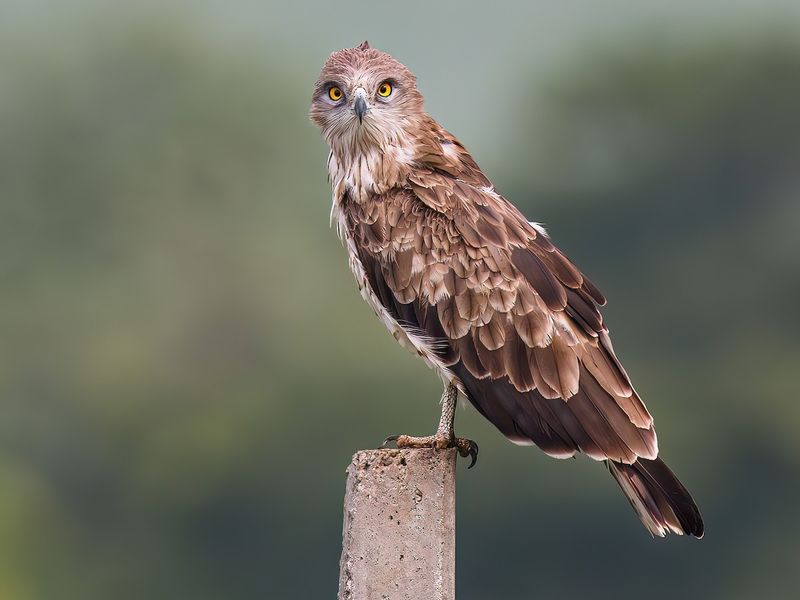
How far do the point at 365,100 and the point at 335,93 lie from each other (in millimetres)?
327

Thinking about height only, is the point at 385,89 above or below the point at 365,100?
above

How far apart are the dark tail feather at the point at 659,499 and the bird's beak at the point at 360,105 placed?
7.35 ft

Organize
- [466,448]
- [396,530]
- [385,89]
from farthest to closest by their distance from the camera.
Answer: [385,89]
[466,448]
[396,530]

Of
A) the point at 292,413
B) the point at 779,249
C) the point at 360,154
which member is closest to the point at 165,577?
the point at 292,413

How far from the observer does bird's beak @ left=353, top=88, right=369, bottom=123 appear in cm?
1016

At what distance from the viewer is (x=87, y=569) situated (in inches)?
1657

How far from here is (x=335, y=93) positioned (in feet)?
34.4

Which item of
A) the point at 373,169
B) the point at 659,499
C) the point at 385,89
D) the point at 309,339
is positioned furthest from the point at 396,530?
the point at 309,339

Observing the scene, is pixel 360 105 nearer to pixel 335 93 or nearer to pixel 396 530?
pixel 335 93

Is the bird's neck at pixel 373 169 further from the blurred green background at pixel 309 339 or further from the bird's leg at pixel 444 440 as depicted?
the blurred green background at pixel 309 339

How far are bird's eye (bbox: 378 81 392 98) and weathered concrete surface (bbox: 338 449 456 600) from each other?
6.82 feet

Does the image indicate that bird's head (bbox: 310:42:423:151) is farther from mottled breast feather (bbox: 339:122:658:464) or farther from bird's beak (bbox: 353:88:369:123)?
mottled breast feather (bbox: 339:122:658:464)

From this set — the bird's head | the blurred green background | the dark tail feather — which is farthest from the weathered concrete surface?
the blurred green background

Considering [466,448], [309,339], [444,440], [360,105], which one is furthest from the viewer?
[309,339]
